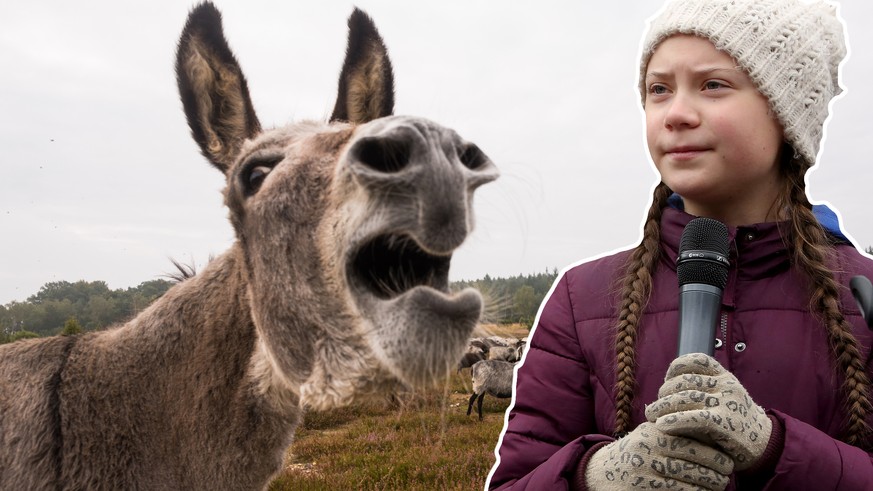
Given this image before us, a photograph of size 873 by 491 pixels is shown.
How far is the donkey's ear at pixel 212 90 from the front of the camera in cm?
272

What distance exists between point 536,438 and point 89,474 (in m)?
1.93

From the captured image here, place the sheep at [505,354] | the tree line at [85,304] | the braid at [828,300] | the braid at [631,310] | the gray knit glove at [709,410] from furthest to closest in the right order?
the sheep at [505,354] < the tree line at [85,304] < the braid at [631,310] < the braid at [828,300] < the gray knit glove at [709,410]

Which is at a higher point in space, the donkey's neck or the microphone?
the microphone

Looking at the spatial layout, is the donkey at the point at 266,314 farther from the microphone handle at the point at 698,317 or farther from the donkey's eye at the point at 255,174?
the microphone handle at the point at 698,317

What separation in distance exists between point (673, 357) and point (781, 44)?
3.82 feet

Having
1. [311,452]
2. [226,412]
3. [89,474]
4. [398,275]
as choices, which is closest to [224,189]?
[226,412]

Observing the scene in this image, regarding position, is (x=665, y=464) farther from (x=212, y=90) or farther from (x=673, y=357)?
(x=212, y=90)

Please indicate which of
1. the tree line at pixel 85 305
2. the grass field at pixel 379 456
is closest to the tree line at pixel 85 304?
the tree line at pixel 85 305

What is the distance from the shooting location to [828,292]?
2047 mm

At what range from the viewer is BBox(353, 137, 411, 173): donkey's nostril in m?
1.74

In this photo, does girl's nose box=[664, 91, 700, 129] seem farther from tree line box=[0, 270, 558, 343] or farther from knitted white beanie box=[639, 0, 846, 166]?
tree line box=[0, 270, 558, 343]

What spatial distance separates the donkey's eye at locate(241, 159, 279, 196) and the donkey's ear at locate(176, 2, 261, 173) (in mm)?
566

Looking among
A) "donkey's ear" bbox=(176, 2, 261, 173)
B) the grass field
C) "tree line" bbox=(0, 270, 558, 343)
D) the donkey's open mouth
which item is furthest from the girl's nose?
the grass field

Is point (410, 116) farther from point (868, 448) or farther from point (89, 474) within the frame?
point (89, 474)
